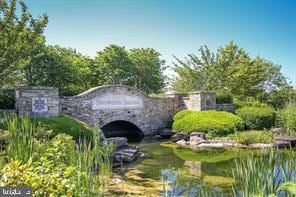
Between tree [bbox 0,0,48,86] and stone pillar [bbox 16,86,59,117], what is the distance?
0.81 meters

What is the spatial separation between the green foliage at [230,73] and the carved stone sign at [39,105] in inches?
459

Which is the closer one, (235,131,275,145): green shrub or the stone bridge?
the stone bridge

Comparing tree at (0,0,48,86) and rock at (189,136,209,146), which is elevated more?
tree at (0,0,48,86)

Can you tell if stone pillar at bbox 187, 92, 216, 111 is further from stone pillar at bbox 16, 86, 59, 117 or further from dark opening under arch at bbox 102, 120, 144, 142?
stone pillar at bbox 16, 86, 59, 117

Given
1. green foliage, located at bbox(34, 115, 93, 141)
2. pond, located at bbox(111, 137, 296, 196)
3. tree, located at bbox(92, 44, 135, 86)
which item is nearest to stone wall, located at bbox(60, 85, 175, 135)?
pond, located at bbox(111, 137, 296, 196)

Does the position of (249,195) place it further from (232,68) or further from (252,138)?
(232,68)

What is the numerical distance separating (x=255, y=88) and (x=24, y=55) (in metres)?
13.7

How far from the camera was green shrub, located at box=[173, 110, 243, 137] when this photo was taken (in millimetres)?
12734

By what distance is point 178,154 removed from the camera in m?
10.3

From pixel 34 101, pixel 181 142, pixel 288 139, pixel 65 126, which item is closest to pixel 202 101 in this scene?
pixel 181 142

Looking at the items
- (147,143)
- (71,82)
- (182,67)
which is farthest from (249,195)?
(182,67)

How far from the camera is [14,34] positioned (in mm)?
9875

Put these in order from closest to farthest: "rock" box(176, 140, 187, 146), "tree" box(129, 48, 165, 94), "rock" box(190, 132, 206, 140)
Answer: "rock" box(176, 140, 187, 146)
"rock" box(190, 132, 206, 140)
"tree" box(129, 48, 165, 94)

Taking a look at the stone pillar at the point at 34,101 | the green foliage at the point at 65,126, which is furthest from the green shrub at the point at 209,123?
the stone pillar at the point at 34,101
